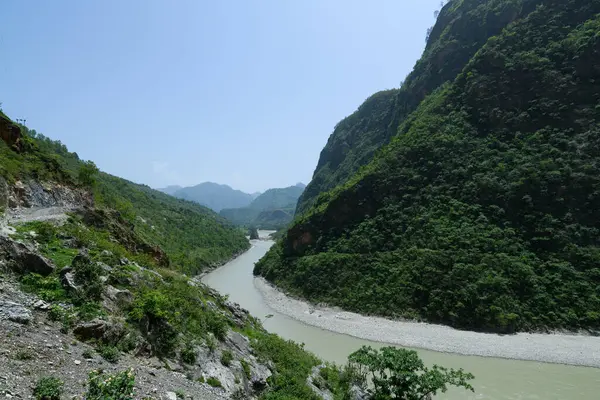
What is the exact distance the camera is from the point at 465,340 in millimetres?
33281

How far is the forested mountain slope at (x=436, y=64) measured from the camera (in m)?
74.9

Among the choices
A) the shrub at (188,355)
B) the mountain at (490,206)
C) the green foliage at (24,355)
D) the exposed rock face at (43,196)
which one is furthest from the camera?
the mountain at (490,206)

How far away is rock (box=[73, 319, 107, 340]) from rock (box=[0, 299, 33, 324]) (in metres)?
1.32

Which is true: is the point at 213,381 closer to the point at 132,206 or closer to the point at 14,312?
the point at 14,312

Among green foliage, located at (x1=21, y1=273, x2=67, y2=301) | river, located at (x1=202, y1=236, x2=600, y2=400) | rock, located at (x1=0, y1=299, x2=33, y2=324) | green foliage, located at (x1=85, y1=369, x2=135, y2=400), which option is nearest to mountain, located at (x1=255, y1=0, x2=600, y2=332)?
river, located at (x1=202, y1=236, x2=600, y2=400)

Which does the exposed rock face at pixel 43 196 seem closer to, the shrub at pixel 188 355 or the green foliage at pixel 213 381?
the shrub at pixel 188 355

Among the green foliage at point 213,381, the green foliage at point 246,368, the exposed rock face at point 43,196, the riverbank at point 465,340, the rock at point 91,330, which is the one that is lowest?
the riverbank at point 465,340

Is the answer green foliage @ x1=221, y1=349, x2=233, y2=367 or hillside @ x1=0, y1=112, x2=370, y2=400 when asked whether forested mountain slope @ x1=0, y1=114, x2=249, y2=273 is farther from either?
A: green foliage @ x1=221, y1=349, x2=233, y2=367

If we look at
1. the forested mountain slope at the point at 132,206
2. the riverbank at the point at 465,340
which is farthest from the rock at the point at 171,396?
the riverbank at the point at 465,340

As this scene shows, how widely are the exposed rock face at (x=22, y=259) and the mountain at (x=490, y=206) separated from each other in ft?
119

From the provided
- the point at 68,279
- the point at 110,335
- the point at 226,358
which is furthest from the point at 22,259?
the point at 226,358

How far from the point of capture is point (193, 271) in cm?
6312

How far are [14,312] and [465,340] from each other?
35.8 metres

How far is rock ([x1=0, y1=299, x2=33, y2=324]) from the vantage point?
934 centimetres
